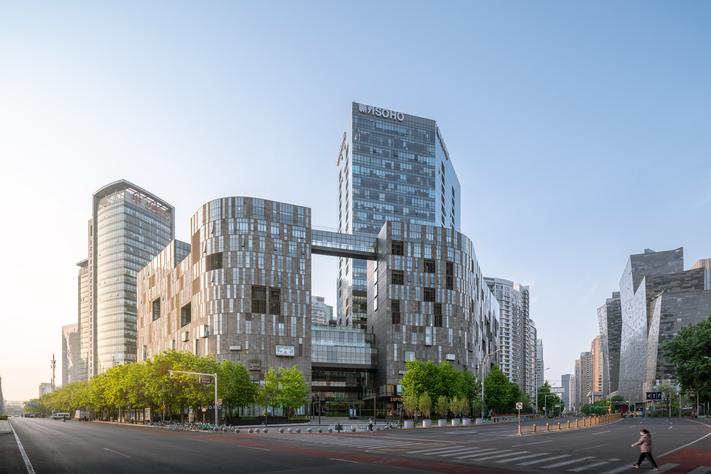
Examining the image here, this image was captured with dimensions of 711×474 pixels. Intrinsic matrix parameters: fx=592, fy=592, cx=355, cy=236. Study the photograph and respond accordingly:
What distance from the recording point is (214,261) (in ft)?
419

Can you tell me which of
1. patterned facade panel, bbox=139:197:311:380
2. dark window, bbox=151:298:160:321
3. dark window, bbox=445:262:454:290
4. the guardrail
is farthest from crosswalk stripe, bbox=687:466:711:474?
dark window, bbox=151:298:160:321

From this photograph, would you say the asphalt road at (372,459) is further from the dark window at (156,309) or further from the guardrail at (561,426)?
the dark window at (156,309)

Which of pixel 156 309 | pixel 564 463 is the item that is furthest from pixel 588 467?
pixel 156 309

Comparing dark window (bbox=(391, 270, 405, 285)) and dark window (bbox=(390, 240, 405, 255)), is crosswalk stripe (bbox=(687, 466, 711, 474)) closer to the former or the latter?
dark window (bbox=(391, 270, 405, 285))

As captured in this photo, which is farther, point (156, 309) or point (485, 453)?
point (156, 309)

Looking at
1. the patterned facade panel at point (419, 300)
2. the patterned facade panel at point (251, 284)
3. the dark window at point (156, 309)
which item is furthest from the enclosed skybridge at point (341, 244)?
the dark window at point (156, 309)

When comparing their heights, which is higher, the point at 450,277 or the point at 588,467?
the point at 450,277

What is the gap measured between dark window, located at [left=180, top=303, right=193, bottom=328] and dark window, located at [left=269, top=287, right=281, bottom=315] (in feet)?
78.3

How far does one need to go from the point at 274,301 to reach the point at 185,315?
2868 cm

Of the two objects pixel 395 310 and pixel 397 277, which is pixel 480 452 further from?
pixel 397 277

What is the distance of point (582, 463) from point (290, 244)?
10696cm

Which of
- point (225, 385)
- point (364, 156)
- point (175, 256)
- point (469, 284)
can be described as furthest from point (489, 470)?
point (364, 156)

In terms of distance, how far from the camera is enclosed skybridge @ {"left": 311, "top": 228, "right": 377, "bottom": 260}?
5728 inches

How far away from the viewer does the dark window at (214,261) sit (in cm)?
12712
